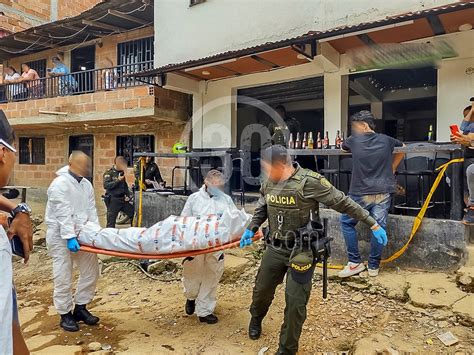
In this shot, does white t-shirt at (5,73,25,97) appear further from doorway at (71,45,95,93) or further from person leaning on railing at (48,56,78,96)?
doorway at (71,45,95,93)

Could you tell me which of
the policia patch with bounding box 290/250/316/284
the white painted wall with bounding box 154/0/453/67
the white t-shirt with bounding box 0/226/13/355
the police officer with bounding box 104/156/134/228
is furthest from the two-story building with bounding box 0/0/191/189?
the white t-shirt with bounding box 0/226/13/355

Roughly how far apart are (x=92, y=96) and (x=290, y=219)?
8.87 metres

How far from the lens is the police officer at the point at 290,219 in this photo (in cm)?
288

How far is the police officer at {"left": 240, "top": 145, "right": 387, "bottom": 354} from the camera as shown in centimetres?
288

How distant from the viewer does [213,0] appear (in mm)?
8094

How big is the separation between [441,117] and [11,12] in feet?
48.5

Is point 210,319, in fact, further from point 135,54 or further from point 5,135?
point 135,54

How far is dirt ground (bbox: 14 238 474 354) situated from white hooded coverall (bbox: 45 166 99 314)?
0.37 m

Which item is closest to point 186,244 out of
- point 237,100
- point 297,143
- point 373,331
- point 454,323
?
point 373,331

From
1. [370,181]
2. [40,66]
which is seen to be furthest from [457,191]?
[40,66]

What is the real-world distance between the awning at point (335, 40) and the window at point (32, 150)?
7.93 m

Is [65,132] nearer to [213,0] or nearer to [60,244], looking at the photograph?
[213,0]

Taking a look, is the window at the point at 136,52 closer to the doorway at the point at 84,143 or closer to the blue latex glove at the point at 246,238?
the doorway at the point at 84,143

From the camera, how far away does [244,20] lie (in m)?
7.67
